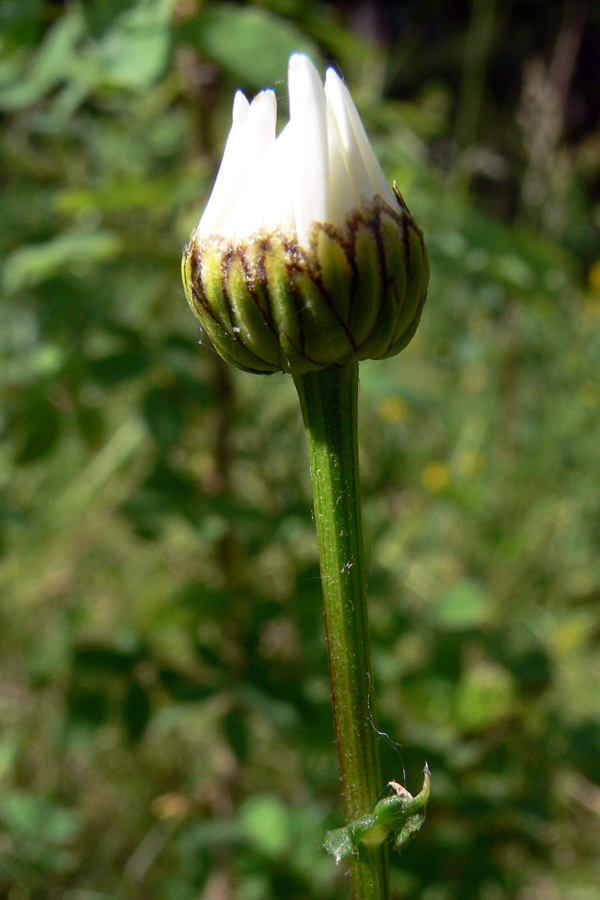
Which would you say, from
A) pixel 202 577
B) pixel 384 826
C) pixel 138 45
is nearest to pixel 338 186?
pixel 384 826

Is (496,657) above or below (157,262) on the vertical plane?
below

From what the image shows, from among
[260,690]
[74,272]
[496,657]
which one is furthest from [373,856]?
[74,272]

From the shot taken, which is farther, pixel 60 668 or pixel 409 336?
pixel 60 668

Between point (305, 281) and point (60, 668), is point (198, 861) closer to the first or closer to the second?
point (60, 668)

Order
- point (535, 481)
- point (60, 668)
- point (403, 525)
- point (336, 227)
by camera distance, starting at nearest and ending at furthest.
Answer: point (336, 227)
point (60, 668)
point (403, 525)
point (535, 481)

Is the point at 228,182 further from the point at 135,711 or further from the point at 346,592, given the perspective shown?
the point at 135,711

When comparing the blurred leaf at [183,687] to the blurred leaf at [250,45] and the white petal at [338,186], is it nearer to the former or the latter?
the blurred leaf at [250,45]

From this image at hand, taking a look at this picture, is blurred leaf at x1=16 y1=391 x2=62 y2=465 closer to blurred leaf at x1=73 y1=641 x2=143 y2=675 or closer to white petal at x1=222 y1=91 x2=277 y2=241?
blurred leaf at x1=73 y1=641 x2=143 y2=675
